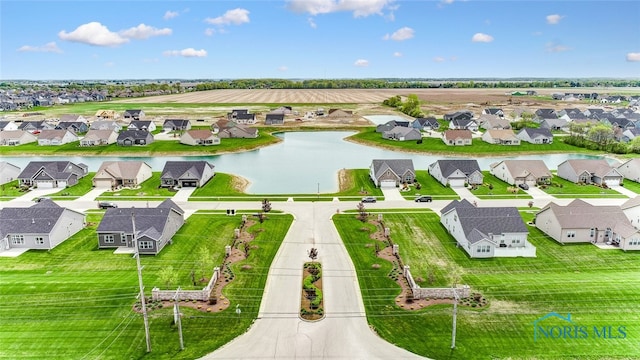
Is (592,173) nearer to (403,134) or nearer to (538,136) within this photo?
(538,136)

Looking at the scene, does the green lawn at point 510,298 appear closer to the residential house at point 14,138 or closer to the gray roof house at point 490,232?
the gray roof house at point 490,232

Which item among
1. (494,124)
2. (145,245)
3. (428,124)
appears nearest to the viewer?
(145,245)

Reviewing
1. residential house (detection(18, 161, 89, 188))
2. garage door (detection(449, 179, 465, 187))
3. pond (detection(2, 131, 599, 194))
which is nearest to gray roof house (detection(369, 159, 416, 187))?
garage door (detection(449, 179, 465, 187))

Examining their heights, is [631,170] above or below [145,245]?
above

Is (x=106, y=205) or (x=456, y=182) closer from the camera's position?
(x=106, y=205)

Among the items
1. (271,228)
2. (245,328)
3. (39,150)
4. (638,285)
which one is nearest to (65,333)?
(245,328)

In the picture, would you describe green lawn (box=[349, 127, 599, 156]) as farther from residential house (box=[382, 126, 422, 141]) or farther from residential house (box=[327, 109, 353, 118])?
residential house (box=[327, 109, 353, 118])

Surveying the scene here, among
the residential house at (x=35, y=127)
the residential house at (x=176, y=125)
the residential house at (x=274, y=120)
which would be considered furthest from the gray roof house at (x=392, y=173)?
the residential house at (x=35, y=127)

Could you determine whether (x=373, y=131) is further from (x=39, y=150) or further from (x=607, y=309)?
(x=607, y=309)

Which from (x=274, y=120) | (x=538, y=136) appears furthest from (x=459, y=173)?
(x=274, y=120)
